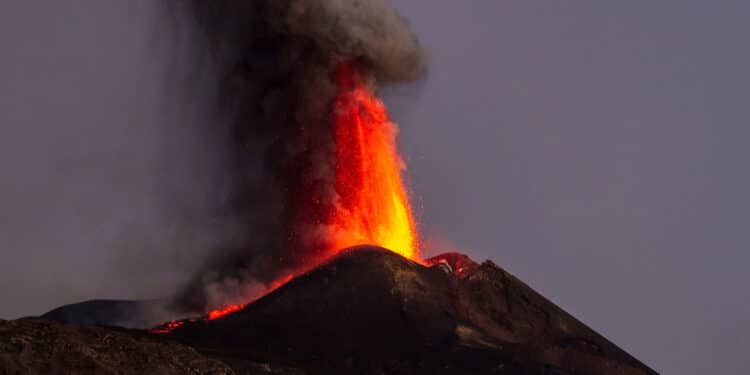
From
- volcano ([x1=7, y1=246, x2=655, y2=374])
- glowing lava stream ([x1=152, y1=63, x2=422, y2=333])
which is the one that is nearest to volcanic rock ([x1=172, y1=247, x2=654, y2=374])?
volcano ([x1=7, y1=246, x2=655, y2=374])

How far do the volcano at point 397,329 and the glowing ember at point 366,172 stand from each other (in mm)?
6522

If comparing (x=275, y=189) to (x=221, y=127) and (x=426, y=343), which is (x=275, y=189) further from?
(x=426, y=343)

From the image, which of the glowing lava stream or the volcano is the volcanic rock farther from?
the glowing lava stream

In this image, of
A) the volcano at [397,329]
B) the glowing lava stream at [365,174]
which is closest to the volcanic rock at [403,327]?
the volcano at [397,329]

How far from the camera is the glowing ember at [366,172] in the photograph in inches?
2399

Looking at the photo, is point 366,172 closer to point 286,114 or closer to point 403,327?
point 286,114

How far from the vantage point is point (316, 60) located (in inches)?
2459

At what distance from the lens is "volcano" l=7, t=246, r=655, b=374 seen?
47500mm

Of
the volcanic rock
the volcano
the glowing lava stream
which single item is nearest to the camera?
the volcano

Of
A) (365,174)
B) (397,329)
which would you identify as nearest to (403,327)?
(397,329)

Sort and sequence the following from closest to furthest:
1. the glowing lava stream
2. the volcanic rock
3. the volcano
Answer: the volcano < the volcanic rock < the glowing lava stream

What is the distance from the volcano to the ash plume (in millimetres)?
8321

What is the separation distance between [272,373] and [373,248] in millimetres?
10619

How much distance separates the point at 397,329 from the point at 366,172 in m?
14.4
